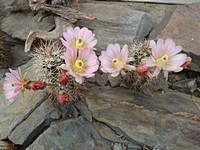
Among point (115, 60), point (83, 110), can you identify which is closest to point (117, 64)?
point (115, 60)

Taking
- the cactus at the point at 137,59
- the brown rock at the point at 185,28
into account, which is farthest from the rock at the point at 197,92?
the cactus at the point at 137,59

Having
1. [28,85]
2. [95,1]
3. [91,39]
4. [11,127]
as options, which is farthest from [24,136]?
[95,1]

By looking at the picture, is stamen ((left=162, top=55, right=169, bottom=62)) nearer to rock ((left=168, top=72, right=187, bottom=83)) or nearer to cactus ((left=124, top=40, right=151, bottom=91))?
cactus ((left=124, top=40, right=151, bottom=91))

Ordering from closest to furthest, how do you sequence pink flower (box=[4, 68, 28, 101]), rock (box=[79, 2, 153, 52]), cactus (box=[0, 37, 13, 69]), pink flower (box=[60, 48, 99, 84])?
pink flower (box=[60, 48, 99, 84]) < pink flower (box=[4, 68, 28, 101]) < rock (box=[79, 2, 153, 52]) < cactus (box=[0, 37, 13, 69])

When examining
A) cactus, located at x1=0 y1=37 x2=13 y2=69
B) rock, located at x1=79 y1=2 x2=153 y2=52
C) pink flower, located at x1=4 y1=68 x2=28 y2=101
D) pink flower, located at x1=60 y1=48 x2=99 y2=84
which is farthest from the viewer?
cactus, located at x1=0 y1=37 x2=13 y2=69

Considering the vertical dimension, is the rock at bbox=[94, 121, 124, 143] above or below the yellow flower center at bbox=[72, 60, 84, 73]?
below

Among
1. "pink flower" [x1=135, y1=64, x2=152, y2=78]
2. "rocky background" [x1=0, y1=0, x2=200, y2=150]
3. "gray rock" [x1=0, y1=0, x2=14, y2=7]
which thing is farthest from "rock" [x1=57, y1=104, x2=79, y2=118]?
"gray rock" [x1=0, y1=0, x2=14, y2=7]

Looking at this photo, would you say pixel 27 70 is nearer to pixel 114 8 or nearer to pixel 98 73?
pixel 98 73
